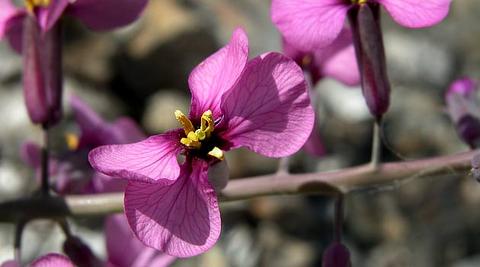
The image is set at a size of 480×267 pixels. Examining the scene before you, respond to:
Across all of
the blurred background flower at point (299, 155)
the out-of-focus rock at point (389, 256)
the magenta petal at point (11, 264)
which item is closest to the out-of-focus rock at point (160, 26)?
the blurred background flower at point (299, 155)

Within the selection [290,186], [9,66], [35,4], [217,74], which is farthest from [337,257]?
[9,66]

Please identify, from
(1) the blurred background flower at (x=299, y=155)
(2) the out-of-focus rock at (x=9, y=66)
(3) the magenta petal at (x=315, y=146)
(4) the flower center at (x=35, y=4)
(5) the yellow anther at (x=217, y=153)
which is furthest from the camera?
(2) the out-of-focus rock at (x=9, y=66)

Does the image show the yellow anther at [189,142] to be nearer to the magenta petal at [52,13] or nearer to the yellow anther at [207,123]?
the yellow anther at [207,123]

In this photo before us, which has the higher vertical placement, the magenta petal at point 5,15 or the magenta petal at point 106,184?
the magenta petal at point 5,15

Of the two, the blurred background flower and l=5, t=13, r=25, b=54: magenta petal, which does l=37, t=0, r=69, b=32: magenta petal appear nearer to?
l=5, t=13, r=25, b=54: magenta petal

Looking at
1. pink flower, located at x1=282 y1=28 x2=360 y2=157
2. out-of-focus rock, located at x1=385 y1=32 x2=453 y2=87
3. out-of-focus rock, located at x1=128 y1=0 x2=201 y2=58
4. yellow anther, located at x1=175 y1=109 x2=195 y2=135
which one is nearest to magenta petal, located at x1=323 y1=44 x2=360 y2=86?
A: pink flower, located at x1=282 y1=28 x2=360 y2=157

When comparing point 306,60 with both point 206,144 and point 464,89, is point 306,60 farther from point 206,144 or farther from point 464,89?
point 206,144

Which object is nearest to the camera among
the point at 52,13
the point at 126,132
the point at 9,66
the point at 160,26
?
the point at 52,13
